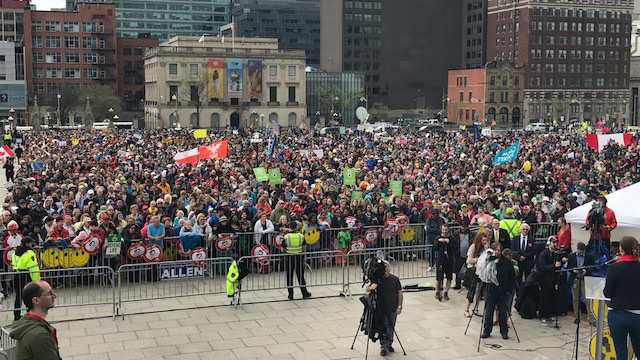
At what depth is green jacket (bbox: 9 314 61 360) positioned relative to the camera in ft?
22.0

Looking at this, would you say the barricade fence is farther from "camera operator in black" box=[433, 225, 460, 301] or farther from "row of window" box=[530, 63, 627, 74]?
"row of window" box=[530, 63, 627, 74]

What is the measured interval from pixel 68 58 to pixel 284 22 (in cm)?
5778

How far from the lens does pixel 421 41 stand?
504 feet

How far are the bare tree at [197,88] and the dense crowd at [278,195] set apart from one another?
248 feet

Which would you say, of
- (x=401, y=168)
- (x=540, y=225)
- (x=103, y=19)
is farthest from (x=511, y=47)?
(x=540, y=225)

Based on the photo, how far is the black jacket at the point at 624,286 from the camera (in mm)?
9102

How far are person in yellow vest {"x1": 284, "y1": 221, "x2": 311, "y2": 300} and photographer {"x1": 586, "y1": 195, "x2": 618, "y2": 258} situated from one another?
5825 millimetres

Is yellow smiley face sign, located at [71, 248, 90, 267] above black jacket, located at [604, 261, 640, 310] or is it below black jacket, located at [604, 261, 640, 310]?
below

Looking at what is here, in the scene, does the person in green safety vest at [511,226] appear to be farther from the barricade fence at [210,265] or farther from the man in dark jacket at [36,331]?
the man in dark jacket at [36,331]

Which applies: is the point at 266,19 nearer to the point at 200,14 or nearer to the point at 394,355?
the point at 200,14

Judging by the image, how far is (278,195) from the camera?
23.0 m

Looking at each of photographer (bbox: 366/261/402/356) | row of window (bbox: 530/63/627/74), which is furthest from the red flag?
row of window (bbox: 530/63/627/74)

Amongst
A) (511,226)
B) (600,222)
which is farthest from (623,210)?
(511,226)

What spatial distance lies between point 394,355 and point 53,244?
7614mm
